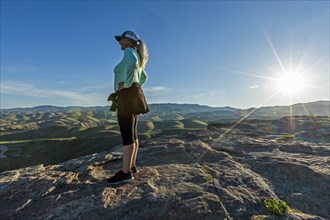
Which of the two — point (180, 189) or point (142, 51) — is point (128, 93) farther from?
point (180, 189)

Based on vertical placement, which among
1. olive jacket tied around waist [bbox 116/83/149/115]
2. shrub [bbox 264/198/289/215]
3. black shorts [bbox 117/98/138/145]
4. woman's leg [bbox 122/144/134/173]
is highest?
olive jacket tied around waist [bbox 116/83/149/115]

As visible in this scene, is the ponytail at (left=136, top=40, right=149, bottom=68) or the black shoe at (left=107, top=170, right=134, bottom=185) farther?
the ponytail at (left=136, top=40, right=149, bottom=68)

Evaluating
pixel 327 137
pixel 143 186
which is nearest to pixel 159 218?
pixel 143 186

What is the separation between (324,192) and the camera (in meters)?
6.70

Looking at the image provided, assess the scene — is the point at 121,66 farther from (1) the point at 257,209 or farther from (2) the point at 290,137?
(2) the point at 290,137

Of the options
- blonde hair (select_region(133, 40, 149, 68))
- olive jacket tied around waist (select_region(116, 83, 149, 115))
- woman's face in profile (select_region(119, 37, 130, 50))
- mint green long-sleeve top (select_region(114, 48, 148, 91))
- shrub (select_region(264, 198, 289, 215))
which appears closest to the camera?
shrub (select_region(264, 198, 289, 215))

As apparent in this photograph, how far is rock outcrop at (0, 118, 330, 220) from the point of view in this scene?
5.44m

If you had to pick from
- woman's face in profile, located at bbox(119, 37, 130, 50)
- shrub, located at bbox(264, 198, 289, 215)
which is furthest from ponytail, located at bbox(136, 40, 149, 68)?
shrub, located at bbox(264, 198, 289, 215)

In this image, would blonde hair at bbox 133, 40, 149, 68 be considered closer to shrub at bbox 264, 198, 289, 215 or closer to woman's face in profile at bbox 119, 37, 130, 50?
woman's face in profile at bbox 119, 37, 130, 50

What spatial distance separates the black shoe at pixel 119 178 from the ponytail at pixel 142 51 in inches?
114

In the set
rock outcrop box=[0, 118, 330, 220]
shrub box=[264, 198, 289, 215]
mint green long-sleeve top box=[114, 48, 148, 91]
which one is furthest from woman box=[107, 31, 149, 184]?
shrub box=[264, 198, 289, 215]

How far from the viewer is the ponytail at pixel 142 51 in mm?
7098

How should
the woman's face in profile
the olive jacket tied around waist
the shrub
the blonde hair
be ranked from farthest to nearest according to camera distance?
the blonde hair → the woman's face in profile → the olive jacket tied around waist → the shrub

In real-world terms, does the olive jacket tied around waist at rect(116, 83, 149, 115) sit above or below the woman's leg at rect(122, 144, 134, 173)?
above
